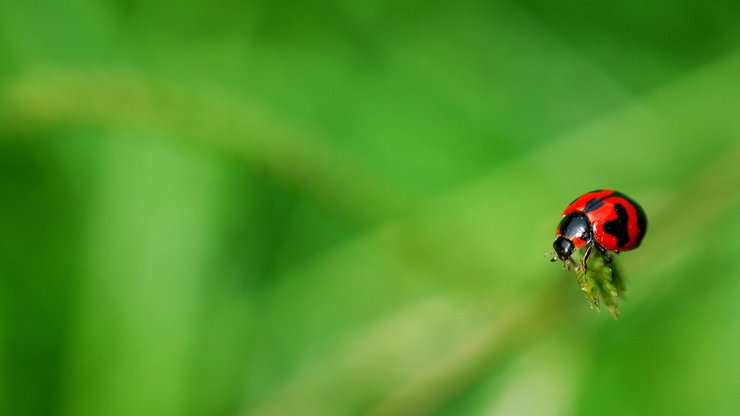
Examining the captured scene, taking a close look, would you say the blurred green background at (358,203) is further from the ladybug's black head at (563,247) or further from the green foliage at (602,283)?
the green foliage at (602,283)

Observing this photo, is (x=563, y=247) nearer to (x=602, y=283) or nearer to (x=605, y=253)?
(x=605, y=253)

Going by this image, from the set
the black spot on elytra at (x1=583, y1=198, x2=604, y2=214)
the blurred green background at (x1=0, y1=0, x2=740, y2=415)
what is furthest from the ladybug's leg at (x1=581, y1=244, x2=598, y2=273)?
the blurred green background at (x1=0, y1=0, x2=740, y2=415)

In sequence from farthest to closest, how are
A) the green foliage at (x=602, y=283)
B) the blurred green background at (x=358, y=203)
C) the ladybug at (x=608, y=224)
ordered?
1. the blurred green background at (x=358, y=203)
2. the ladybug at (x=608, y=224)
3. the green foliage at (x=602, y=283)

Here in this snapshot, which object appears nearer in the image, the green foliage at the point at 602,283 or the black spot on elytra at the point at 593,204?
the green foliage at the point at 602,283

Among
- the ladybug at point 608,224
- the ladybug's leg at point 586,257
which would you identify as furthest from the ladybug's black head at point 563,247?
the ladybug's leg at point 586,257

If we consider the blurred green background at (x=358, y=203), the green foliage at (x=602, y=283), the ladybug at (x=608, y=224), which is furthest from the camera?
the blurred green background at (x=358, y=203)

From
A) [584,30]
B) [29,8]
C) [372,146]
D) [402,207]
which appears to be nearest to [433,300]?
[402,207]

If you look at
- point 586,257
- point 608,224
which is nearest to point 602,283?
point 586,257

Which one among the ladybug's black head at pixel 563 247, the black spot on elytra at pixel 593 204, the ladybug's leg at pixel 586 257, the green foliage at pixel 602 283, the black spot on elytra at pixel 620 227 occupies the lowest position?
the green foliage at pixel 602 283

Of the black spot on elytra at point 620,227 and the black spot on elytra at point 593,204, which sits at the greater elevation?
the black spot on elytra at point 593,204
